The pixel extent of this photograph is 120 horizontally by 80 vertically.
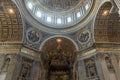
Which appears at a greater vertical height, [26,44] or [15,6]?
[15,6]

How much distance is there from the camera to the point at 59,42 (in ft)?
65.7

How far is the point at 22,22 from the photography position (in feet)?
56.0

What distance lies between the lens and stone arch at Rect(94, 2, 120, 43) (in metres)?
16.5

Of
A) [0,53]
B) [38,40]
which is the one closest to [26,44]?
[38,40]

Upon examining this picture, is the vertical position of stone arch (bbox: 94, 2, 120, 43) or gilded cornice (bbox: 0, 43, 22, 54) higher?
stone arch (bbox: 94, 2, 120, 43)

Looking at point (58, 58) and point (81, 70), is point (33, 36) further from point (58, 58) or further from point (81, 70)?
point (81, 70)

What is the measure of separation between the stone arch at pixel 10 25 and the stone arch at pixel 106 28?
32.8 feet

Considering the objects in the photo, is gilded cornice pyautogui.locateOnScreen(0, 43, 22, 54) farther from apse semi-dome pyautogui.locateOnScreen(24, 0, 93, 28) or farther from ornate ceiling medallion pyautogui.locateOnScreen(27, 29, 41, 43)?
apse semi-dome pyautogui.locateOnScreen(24, 0, 93, 28)

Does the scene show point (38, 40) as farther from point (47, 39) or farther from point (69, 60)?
point (69, 60)

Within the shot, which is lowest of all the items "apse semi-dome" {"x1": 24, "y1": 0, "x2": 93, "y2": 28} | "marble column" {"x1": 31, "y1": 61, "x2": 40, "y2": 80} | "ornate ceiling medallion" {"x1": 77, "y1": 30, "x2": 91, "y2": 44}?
"marble column" {"x1": 31, "y1": 61, "x2": 40, "y2": 80}

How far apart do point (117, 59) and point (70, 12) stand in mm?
11076

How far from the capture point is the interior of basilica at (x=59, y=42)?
15.2m

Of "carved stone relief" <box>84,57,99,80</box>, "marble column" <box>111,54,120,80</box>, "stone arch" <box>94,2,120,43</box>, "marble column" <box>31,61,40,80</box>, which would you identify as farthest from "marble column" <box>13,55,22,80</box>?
"marble column" <box>111,54,120,80</box>

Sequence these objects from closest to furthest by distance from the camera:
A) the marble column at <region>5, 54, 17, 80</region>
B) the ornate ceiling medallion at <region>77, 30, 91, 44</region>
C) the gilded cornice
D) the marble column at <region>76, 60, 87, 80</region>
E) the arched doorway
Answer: the marble column at <region>5, 54, 17, 80</region> < the marble column at <region>76, 60, 87, 80</region> < the gilded cornice < the ornate ceiling medallion at <region>77, 30, 91, 44</region> < the arched doorway
